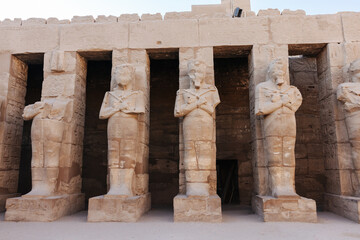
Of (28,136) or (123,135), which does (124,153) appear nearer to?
(123,135)

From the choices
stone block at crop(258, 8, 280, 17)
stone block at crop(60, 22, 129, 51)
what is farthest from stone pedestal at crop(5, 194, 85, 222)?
stone block at crop(258, 8, 280, 17)

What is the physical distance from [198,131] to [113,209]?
6.45 feet

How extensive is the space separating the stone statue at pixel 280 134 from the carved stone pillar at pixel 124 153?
227 cm

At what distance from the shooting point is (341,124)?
5449mm

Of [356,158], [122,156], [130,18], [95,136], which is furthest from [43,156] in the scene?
[356,158]

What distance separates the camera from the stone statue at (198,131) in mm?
5008

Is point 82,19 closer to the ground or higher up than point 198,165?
higher up

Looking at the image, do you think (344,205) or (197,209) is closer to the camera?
(197,209)

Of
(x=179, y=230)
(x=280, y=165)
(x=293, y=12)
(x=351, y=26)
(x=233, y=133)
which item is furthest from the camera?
(x=233, y=133)

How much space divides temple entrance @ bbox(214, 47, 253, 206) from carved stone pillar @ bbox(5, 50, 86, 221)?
142 inches

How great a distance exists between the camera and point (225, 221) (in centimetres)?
485

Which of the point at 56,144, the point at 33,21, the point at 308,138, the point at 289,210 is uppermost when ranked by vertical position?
the point at 33,21

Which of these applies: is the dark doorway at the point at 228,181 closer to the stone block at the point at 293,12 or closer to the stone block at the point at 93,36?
the stone block at the point at 293,12

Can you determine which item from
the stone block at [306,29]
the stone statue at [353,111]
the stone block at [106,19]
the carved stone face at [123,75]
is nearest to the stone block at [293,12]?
the stone block at [306,29]
